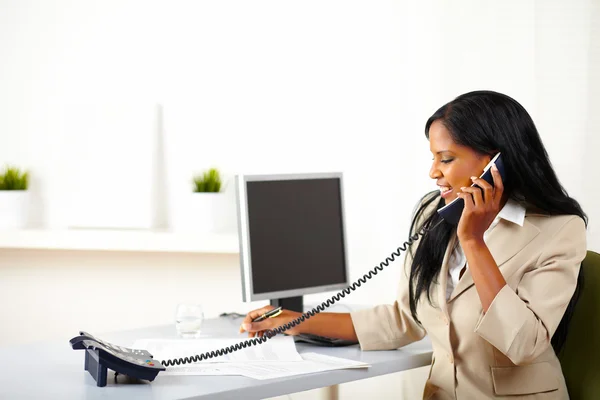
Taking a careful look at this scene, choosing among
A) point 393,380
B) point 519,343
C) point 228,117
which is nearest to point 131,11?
point 228,117

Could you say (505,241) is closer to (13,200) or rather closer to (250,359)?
(250,359)

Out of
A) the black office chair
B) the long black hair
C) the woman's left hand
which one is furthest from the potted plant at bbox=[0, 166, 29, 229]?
the black office chair

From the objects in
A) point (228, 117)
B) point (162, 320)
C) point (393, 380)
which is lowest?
point (393, 380)

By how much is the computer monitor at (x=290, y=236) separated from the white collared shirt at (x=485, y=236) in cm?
56

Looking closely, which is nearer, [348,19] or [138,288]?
[348,19]

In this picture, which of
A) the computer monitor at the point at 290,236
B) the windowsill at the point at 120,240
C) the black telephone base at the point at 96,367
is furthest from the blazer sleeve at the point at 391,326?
the windowsill at the point at 120,240

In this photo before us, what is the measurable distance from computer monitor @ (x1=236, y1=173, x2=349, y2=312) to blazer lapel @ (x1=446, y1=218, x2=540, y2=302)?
2.03 feet

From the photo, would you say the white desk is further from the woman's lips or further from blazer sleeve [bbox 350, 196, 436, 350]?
the woman's lips

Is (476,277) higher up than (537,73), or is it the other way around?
(537,73)

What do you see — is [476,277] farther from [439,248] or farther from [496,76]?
[496,76]

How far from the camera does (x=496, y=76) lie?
2.87m

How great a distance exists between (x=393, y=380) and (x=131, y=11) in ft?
7.10

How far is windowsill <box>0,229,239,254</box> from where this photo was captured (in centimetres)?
340

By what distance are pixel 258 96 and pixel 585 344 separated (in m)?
1.98
